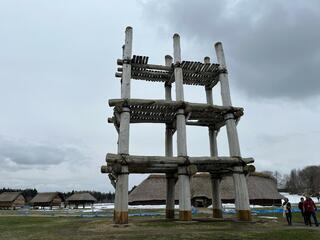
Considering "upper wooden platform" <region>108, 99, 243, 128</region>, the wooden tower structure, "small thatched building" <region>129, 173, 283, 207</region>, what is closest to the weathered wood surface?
the wooden tower structure

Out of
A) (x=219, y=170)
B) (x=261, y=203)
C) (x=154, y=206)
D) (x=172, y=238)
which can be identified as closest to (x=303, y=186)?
(x=261, y=203)

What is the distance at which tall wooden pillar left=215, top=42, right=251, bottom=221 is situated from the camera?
1967 centimetres

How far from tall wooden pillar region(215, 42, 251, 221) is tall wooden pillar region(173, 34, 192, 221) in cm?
360

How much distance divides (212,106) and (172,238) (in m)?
11.6

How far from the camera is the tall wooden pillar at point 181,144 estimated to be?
1858cm

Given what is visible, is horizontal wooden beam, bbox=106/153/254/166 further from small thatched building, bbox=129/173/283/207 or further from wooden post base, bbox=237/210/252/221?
small thatched building, bbox=129/173/283/207

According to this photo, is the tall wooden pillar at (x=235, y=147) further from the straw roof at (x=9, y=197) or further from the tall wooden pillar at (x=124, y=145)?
the straw roof at (x=9, y=197)

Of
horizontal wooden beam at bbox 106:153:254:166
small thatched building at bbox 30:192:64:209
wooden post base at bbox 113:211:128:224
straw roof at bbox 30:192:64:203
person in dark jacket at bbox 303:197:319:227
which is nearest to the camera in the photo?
person in dark jacket at bbox 303:197:319:227

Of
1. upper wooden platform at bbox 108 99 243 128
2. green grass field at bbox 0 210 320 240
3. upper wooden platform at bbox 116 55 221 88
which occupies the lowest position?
green grass field at bbox 0 210 320 240

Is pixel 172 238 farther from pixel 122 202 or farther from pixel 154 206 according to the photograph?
pixel 154 206

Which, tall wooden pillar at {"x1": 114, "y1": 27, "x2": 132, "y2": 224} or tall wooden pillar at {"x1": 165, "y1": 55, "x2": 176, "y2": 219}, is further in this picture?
tall wooden pillar at {"x1": 165, "y1": 55, "x2": 176, "y2": 219}

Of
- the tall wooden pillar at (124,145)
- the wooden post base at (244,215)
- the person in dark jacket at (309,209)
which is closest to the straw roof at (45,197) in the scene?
the tall wooden pillar at (124,145)

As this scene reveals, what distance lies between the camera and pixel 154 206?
49.9m

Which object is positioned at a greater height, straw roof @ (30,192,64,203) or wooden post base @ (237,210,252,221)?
straw roof @ (30,192,64,203)
